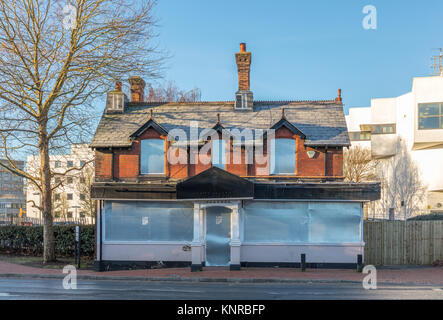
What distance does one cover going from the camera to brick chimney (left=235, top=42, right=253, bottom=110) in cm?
2372

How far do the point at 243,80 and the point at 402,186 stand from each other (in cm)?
2556

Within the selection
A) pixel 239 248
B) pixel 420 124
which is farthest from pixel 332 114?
pixel 420 124

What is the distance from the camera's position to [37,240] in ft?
86.9

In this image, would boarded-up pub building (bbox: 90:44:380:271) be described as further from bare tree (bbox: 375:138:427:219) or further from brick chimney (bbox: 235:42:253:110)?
bare tree (bbox: 375:138:427:219)

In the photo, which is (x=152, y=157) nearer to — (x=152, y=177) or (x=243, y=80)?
(x=152, y=177)

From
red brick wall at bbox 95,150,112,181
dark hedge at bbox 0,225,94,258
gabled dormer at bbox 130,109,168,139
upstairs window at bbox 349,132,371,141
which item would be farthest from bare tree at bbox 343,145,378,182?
red brick wall at bbox 95,150,112,181

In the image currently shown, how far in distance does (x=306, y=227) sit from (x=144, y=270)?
7.43m

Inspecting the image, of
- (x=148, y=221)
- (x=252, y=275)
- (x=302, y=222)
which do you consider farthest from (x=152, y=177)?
(x=302, y=222)

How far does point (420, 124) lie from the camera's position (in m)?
40.2

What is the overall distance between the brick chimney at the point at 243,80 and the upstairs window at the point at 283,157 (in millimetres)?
3174

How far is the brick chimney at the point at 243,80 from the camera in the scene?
23.7 meters

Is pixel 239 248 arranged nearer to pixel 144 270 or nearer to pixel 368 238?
pixel 144 270

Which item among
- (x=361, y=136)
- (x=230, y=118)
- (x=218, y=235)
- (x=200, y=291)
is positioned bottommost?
(x=200, y=291)

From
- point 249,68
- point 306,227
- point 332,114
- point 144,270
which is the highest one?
point 249,68
